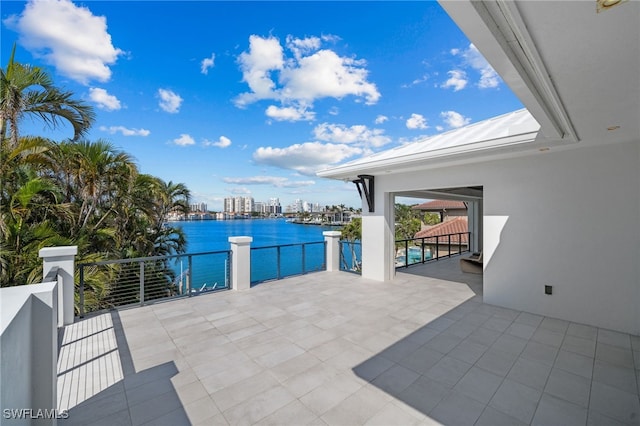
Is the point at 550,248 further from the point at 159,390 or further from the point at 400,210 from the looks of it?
the point at 400,210

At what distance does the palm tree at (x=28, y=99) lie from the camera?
4.48 meters

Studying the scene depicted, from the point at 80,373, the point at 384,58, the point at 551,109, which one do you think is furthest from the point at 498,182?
the point at 80,373

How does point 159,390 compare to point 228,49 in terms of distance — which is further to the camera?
point 228,49

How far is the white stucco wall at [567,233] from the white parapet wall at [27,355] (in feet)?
19.3

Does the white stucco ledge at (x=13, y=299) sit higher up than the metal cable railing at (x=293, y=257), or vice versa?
the white stucco ledge at (x=13, y=299)

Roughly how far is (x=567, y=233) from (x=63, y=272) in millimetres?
7494

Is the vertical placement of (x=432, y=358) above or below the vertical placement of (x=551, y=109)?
below

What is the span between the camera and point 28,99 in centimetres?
484

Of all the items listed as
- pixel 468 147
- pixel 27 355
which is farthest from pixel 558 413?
pixel 27 355

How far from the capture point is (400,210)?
124ft

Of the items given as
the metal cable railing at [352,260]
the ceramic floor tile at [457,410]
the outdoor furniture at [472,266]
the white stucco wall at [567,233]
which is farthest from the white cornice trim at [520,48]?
the metal cable railing at [352,260]

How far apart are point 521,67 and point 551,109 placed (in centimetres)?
116

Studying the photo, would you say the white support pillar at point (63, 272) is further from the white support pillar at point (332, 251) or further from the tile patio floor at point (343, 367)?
the white support pillar at point (332, 251)

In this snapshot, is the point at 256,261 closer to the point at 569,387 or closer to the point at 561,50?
the point at 569,387
